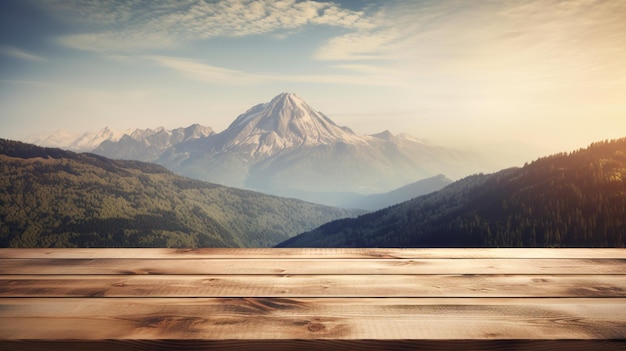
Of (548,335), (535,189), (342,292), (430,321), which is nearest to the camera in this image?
(548,335)

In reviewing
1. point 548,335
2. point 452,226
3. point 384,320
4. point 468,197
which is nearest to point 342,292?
point 384,320

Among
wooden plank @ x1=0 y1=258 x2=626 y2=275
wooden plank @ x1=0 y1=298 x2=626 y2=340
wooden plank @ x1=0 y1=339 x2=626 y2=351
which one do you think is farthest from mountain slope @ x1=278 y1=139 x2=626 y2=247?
wooden plank @ x1=0 y1=339 x2=626 y2=351

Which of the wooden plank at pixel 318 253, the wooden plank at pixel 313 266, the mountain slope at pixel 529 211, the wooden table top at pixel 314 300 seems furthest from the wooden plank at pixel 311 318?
the mountain slope at pixel 529 211

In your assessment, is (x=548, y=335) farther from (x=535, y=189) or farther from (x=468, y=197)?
(x=468, y=197)

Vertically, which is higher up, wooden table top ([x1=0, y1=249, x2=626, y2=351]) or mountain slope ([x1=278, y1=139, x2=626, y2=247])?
wooden table top ([x1=0, y1=249, x2=626, y2=351])

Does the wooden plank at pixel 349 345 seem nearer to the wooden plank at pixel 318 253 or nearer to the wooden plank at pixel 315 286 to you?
the wooden plank at pixel 315 286

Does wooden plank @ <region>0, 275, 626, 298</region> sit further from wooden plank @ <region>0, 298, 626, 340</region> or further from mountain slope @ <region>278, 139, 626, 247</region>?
mountain slope @ <region>278, 139, 626, 247</region>
